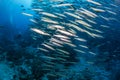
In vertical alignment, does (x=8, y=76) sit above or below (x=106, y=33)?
below

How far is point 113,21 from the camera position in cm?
1278

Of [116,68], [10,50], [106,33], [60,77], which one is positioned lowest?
[60,77]

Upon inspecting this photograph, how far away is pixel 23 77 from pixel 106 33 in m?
4.97

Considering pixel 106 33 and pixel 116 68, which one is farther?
pixel 106 33

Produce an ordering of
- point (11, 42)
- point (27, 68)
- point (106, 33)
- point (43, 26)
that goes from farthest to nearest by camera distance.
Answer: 1. point (106, 33)
2. point (11, 42)
3. point (27, 68)
4. point (43, 26)

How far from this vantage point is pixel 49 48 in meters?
10.4

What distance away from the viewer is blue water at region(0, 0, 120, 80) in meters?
10.3

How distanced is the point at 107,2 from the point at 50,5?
291 cm

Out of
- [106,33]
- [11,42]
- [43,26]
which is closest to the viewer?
[43,26]

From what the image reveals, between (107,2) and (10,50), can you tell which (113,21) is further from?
(10,50)

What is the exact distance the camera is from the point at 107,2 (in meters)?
12.1

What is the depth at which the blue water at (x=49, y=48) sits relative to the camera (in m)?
10.3

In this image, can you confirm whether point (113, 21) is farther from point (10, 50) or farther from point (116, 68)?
point (10, 50)

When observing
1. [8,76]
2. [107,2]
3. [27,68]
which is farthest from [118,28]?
[8,76]
